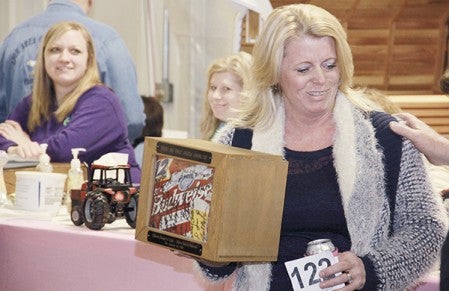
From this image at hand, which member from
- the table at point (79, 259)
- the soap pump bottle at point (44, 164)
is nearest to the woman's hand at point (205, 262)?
the table at point (79, 259)

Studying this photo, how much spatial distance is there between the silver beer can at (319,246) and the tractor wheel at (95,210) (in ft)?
4.63

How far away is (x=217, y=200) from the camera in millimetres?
2807

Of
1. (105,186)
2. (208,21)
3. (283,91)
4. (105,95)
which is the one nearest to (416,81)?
(208,21)

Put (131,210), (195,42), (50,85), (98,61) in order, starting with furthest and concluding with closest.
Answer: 1. (195,42)
2. (98,61)
3. (50,85)
4. (131,210)

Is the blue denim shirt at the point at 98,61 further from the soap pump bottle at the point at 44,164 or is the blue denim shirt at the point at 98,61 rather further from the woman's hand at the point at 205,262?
the woman's hand at the point at 205,262

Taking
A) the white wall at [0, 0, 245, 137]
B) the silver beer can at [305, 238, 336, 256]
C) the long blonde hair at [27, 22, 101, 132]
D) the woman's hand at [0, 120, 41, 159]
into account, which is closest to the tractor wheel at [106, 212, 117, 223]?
the woman's hand at [0, 120, 41, 159]

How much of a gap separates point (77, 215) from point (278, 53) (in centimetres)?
145

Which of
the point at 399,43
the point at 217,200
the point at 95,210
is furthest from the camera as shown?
the point at 399,43

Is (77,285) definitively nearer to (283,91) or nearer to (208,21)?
(283,91)

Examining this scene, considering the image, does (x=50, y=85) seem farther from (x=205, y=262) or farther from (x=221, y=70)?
(x=205, y=262)

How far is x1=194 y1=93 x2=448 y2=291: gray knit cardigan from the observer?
2.88 m

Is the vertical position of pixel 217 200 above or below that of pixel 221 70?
below

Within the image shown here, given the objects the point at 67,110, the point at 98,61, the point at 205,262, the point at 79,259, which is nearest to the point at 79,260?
the point at 79,259

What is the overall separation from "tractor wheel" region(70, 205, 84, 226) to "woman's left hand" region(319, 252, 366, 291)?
155 centimetres
